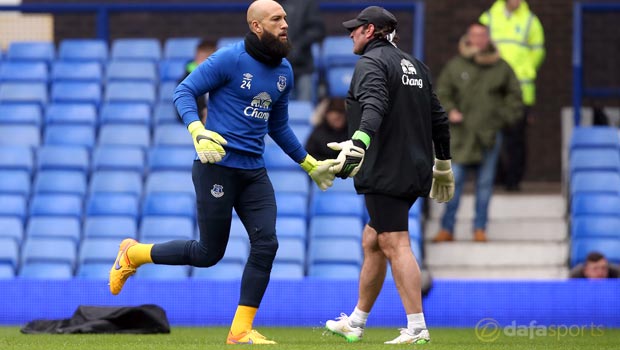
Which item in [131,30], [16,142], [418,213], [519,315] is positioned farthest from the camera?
[131,30]

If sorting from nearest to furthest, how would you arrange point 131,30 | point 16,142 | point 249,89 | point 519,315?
point 249,89 < point 519,315 < point 16,142 < point 131,30

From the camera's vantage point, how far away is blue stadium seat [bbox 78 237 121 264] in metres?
12.5

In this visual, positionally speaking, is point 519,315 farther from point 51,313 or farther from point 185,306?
point 51,313

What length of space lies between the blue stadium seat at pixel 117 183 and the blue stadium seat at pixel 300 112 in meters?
1.65

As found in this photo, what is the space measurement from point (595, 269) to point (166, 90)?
526 centimetres

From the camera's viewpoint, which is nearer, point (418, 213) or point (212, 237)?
point (212, 237)

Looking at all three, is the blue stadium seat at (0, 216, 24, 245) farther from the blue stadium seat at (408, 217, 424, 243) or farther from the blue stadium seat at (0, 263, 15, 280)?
the blue stadium seat at (408, 217, 424, 243)

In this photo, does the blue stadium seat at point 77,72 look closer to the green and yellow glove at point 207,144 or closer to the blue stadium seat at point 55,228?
the blue stadium seat at point 55,228

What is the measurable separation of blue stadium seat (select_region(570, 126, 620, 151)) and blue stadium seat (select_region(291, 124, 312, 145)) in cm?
261

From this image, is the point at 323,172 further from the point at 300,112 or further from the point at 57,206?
the point at 300,112

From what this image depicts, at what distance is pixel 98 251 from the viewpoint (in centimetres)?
1252

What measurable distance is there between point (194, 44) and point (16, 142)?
2.29 meters

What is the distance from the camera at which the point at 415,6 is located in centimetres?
1499

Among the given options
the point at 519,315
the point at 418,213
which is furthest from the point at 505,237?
the point at 519,315
